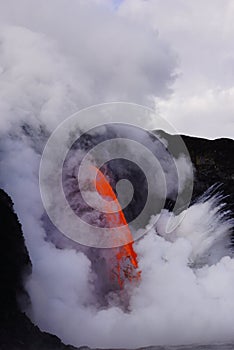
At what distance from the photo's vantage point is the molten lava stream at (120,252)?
5522 cm

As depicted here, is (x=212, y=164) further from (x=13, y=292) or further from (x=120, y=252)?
(x=13, y=292)

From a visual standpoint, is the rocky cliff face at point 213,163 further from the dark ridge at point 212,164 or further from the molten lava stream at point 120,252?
the molten lava stream at point 120,252

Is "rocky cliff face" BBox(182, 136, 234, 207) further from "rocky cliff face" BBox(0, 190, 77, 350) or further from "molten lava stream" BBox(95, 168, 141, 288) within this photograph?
"rocky cliff face" BBox(0, 190, 77, 350)

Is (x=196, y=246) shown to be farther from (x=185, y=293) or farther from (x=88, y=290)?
(x=88, y=290)

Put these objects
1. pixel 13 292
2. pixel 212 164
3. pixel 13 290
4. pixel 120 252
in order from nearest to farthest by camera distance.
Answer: pixel 13 292
pixel 13 290
pixel 120 252
pixel 212 164

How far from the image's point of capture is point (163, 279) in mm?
56125

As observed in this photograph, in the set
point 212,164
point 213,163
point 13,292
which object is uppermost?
point 213,163

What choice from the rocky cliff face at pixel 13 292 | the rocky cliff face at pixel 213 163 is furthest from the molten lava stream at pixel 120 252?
the rocky cliff face at pixel 213 163

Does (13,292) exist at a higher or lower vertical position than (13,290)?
lower

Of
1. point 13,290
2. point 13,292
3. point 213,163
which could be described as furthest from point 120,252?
point 213,163

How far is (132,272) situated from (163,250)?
543 cm

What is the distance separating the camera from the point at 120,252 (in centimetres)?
5672

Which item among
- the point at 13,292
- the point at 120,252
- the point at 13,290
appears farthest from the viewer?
the point at 120,252

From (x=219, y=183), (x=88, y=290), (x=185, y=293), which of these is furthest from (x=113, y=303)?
(x=219, y=183)
